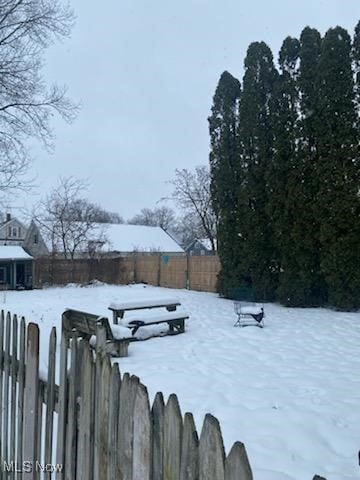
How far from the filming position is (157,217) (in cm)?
6391

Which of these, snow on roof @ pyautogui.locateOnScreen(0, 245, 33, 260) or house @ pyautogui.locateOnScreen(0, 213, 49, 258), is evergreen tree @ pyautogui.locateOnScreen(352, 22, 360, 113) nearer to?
snow on roof @ pyautogui.locateOnScreen(0, 245, 33, 260)

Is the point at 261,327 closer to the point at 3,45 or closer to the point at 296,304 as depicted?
the point at 296,304

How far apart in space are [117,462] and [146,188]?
8282cm

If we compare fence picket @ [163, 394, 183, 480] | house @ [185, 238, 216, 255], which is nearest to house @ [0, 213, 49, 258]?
house @ [185, 238, 216, 255]

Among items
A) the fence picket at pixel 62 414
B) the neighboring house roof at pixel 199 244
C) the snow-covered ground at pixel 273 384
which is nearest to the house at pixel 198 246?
→ the neighboring house roof at pixel 199 244

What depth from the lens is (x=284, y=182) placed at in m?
13.0

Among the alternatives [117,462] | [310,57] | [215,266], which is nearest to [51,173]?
[215,266]

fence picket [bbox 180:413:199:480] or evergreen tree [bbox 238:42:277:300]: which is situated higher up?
evergreen tree [bbox 238:42:277:300]

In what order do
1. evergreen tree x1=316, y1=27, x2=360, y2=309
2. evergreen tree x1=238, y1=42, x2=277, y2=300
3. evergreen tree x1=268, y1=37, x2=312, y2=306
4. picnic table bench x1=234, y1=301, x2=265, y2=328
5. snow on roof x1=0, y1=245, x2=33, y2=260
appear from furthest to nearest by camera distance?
snow on roof x1=0, y1=245, x2=33, y2=260 < evergreen tree x1=238, y1=42, x2=277, y2=300 < evergreen tree x1=268, y1=37, x2=312, y2=306 < evergreen tree x1=316, y1=27, x2=360, y2=309 < picnic table bench x1=234, y1=301, x2=265, y2=328

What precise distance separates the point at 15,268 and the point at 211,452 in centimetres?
2289

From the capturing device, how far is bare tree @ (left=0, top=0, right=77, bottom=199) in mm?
8312

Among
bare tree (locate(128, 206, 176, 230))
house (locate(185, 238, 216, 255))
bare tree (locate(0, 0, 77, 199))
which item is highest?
bare tree (locate(128, 206, 176, 230))

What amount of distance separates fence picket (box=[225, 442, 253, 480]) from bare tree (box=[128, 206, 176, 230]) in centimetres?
5585

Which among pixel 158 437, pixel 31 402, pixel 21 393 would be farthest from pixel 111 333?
pixel 158 437
